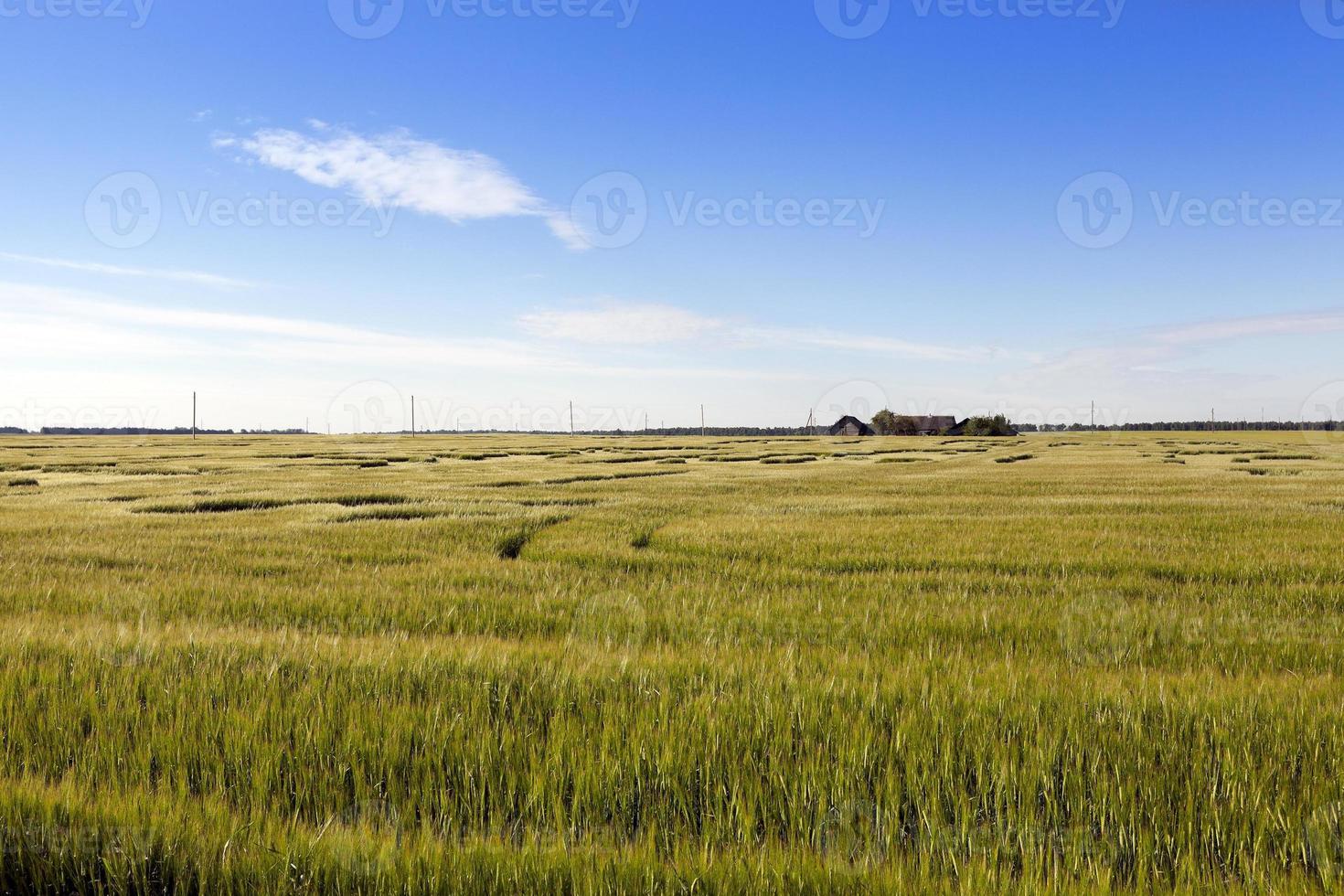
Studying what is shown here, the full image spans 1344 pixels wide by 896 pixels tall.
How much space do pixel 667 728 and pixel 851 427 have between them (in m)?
164

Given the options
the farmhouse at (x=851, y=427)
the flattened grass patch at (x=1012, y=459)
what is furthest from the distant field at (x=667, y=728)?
the farmhouse at (x=851, y=427)

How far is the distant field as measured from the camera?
2820 mm

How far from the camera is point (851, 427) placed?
6437 inches

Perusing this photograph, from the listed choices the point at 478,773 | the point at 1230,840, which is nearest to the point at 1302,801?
the point at 1230,840

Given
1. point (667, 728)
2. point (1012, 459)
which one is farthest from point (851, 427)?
point (667, 728)

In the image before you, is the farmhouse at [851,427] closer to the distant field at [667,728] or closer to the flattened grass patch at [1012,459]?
the flattened grass patch at [1012,459]

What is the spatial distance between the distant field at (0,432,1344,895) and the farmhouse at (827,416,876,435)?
504ft

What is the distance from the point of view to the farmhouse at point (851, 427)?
160m

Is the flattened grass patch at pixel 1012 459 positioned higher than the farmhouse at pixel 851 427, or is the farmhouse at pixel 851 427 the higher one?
the farmhouse at pixel 851 427

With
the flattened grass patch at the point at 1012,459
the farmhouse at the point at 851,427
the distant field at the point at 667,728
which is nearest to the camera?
the distant field at the point at 667,728

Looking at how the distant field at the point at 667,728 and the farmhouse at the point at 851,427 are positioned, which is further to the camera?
the farmhouse at the point at 851,427

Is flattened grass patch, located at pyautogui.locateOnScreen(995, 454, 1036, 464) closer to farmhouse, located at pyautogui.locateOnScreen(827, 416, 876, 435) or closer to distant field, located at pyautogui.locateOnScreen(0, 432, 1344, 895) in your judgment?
distant field, located at pyautogui.locateOnScreen(0, 432, 1344, 895)

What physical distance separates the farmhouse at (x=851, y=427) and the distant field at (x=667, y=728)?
153755mm

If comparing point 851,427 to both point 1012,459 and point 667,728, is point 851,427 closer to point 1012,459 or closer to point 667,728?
point 1012,459
